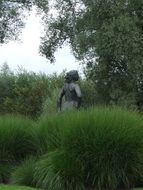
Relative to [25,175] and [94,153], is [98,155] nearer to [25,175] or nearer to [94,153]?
[94,153]

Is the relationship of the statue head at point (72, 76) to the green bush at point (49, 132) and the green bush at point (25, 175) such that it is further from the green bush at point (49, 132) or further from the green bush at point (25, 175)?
the green bush at point (25, 175)

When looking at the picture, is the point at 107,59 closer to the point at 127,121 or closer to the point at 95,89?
the point at 95,89

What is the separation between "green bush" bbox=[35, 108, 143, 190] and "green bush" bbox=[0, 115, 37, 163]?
1.98 meters

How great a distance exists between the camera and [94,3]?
75.3ft

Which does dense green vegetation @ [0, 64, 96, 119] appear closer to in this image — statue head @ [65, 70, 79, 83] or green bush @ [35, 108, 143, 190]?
statue head @ [65, 70, 79, 83]

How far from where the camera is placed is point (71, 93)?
14141 mm

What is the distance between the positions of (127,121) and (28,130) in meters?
2.82

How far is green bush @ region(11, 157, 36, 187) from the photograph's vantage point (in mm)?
12141

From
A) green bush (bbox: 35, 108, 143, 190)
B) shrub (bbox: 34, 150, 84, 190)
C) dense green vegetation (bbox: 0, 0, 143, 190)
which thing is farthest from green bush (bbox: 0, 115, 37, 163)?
green bush (bbox: 35, 108, 143, 190)

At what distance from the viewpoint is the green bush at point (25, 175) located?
12141mm

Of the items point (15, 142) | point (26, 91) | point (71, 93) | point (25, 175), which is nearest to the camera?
point (25, 175)

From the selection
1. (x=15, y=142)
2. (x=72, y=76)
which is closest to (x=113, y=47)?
(x=72, y=76)

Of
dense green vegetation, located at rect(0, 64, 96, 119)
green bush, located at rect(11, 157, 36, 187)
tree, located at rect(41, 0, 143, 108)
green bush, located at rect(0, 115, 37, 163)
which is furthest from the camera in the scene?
dense green vegetation, located at rect(0, 64, 96, 119)

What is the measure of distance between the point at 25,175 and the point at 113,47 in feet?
35.1
